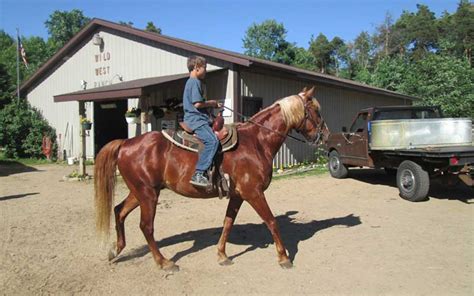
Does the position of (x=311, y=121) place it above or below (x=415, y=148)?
above

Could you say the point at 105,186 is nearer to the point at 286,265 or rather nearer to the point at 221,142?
the point at 221,142

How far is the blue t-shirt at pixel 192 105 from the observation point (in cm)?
494

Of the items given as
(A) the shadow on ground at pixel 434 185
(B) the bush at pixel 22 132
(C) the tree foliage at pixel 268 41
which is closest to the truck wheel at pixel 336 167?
(A) the shadow on ground at pixel 434 185

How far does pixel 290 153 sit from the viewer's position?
15.3 meters

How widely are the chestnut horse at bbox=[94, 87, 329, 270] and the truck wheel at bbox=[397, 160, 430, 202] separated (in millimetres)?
4165

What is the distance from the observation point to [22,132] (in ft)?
64.8

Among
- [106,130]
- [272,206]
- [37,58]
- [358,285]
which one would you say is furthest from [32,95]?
[37,58]

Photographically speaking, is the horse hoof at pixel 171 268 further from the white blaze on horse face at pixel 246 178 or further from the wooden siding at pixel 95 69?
the wooden siding at pixel 95 69

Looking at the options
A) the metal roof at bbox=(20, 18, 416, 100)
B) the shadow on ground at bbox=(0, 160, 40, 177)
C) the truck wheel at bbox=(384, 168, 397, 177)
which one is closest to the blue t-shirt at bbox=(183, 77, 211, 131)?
the metal roof at bbox=(20, 18, 416, 100)

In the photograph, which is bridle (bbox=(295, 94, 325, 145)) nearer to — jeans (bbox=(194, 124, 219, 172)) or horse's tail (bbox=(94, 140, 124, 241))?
jeans (bbox=(194, 124, 219, 172))

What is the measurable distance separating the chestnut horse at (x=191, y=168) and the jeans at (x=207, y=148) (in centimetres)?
21

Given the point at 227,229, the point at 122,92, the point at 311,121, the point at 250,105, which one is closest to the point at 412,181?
the point at 311,121

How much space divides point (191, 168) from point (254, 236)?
192cm

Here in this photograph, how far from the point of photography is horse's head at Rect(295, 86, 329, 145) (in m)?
5.37
